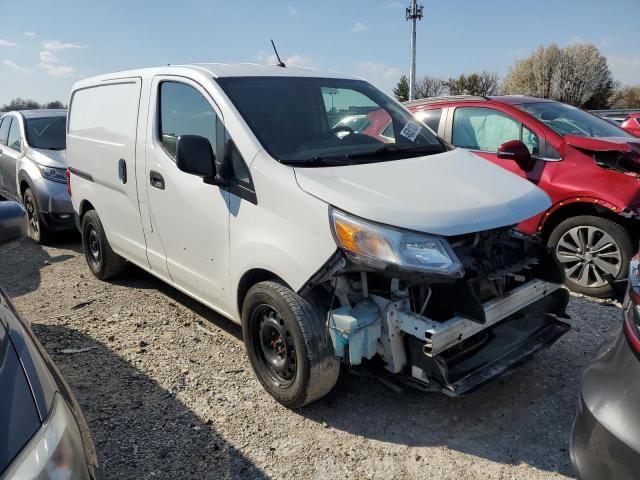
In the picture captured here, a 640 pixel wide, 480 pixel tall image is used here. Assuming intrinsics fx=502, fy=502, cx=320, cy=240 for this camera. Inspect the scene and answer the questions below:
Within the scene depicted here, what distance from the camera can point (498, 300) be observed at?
2.75 meters

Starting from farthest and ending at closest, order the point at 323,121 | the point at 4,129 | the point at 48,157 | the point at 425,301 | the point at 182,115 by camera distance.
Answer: the point at 4,129, the point at 48,157, the point at 182,115, the point at 323,121, the point at 425,301

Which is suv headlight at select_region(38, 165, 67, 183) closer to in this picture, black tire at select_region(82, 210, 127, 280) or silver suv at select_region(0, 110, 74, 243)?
silver suv at select_region(0, 110, 74, 243)

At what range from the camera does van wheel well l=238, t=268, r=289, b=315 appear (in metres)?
2.89

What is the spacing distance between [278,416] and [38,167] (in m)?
5.46

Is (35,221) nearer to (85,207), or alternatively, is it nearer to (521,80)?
(85,207)

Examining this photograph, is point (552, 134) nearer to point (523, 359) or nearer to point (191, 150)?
point (523, 359)

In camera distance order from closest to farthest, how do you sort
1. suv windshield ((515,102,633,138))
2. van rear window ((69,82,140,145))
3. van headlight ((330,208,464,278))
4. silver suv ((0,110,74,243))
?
van headlight ((330,208,464,278)) → van rear window ((69,82,140,145)) → suv windshield ((515,102,633,138)) → silver suv ((0,110,74,243))

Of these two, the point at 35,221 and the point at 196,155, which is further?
the point at 35,221

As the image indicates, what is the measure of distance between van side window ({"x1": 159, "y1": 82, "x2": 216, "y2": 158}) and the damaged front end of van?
Result: 125 cm

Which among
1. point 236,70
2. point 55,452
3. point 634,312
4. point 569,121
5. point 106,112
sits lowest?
point 55,452

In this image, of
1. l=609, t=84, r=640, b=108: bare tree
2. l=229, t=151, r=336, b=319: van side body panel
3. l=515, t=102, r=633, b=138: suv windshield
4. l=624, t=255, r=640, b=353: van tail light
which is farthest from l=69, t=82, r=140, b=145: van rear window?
l=609, t=84, r=640, b=108: bare tree

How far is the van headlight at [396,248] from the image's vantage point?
2.36m

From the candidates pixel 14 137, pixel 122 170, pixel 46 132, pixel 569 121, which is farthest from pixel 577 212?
pixel 14 137

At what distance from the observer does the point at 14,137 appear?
7.47m
